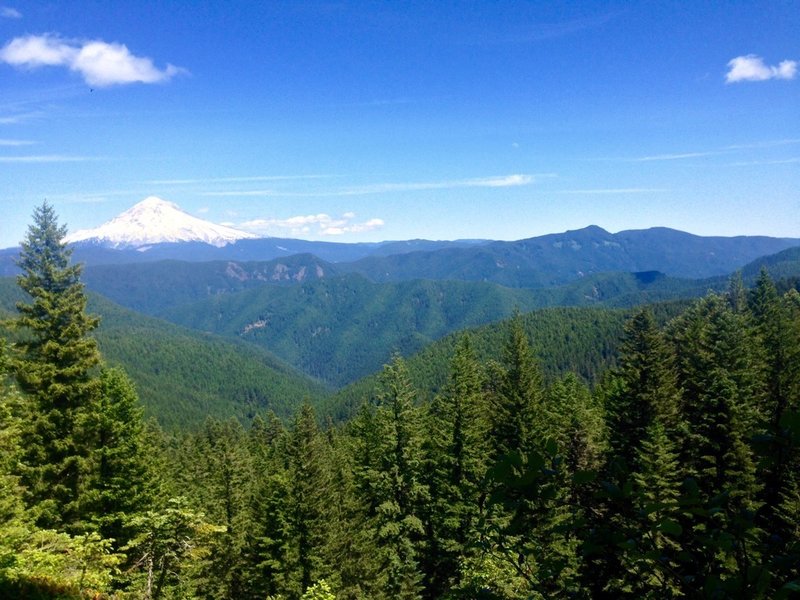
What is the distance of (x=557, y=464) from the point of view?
121 inches

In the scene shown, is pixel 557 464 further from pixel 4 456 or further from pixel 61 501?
pixel 61 501

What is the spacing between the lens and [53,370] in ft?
64.6

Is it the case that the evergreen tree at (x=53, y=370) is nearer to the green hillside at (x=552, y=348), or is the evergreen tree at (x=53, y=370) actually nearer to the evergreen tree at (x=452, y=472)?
the evergreen tree at (x=452, y=472)

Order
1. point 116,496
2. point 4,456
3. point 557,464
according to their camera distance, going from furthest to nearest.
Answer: point 116,496 → point 4,456 → point 557,464

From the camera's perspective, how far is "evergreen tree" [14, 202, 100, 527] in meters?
19.4

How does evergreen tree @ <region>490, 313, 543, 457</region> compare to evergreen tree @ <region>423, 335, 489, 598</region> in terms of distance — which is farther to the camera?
evergreen tree @ <region>490, 313, 543, 457</region>

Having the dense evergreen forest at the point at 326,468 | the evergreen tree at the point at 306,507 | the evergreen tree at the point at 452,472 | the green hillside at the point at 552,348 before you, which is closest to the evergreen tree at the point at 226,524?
the dense evergreen forest at the point at 326,468

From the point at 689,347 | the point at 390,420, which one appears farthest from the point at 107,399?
the point at 689,347

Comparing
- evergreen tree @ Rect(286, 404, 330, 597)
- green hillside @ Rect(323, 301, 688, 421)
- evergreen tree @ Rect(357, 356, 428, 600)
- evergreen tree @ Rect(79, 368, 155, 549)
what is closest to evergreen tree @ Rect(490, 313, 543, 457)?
evergreen tree @ Rect(357, 356, 428, 600)

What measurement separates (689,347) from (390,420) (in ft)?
79.0

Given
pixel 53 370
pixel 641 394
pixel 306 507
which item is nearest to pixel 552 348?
pixel 641 394

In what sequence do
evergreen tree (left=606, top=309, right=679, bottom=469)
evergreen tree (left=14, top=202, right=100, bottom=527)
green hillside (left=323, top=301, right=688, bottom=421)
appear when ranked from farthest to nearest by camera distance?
green hillside (left=323, top=301, right=688, bottom=421) → evergreen tree (left=606, top=309, right=679, bottom=469) → evergreen tree (left=14, top=202, right=100, bottom=527)

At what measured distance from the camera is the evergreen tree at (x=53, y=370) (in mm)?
19391

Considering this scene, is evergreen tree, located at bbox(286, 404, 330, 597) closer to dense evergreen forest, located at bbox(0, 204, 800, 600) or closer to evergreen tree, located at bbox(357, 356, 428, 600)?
dense evergreen forest, located at bbox(0, 204, 800, 600)
